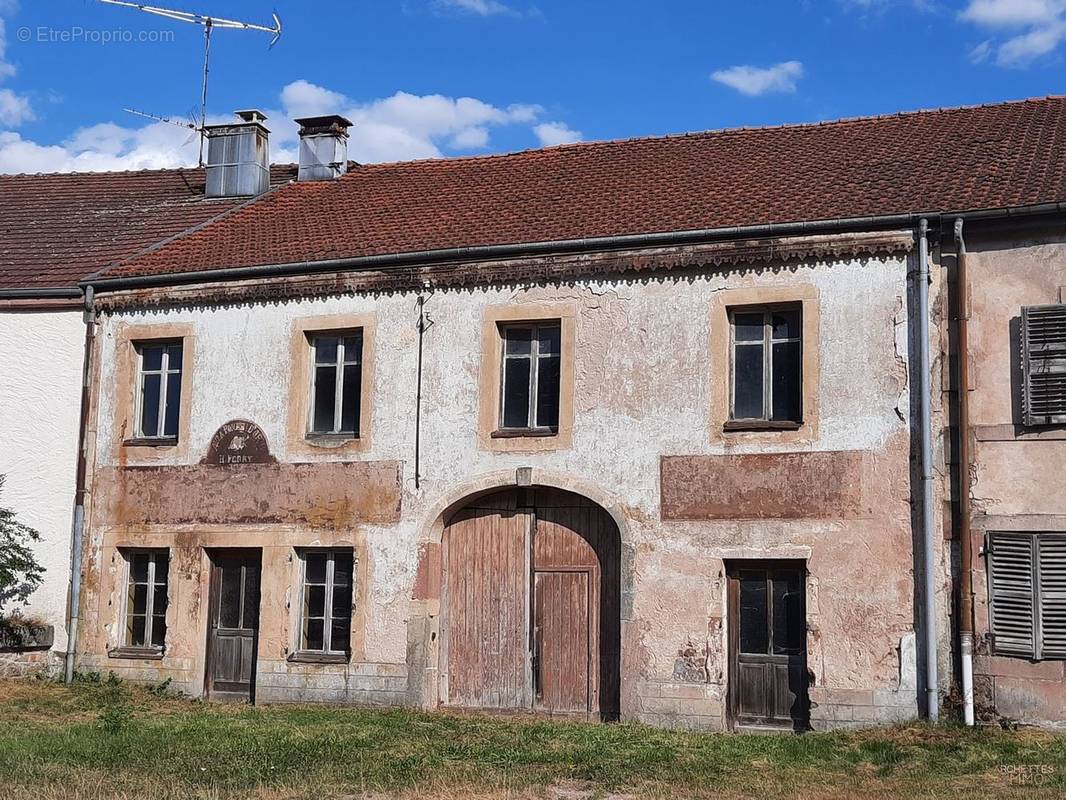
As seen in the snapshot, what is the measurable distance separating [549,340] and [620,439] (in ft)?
5.27

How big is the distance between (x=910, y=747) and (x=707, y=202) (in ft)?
22.5

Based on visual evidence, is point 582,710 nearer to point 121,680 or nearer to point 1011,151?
point 121,680

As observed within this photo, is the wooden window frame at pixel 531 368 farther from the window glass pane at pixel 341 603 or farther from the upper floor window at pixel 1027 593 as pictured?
the upper floor window at pixel 1027 593

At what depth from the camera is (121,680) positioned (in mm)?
17281

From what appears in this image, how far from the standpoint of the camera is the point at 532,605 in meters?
16.0

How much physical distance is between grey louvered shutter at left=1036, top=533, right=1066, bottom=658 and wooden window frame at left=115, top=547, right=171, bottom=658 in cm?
1044

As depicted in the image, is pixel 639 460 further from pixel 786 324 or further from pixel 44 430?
pixel 44 430

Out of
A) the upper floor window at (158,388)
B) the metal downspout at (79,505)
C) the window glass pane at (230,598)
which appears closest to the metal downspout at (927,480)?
the window glass pane at (230,598)

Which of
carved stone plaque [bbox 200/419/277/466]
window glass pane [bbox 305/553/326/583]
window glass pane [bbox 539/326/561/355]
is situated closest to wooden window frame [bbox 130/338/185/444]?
carved stone plaque [bbox 200/419/277/466]

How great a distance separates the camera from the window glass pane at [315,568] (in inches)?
665

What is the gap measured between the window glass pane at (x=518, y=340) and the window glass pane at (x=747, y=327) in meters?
2.51

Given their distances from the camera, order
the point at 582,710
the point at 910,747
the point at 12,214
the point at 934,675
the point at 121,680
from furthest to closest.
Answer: the point at 12,214 < the point at 121,680 < the point at 582,710 < the point at 934,675 < the point at 910,747

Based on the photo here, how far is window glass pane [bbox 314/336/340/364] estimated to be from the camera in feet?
56.7

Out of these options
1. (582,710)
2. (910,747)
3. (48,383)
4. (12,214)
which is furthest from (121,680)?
(910,747)
